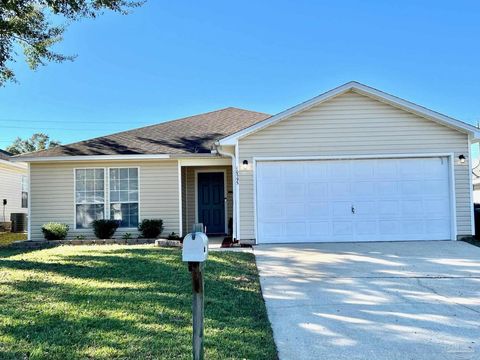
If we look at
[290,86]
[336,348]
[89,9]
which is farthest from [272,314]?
[290,86]

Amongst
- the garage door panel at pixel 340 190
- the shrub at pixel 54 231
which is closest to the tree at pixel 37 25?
the shrub at pixel 54 231

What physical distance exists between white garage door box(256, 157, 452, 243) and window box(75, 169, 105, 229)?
522 cm

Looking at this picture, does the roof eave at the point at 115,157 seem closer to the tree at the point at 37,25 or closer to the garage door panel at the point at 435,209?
the tree at the point at 37,25

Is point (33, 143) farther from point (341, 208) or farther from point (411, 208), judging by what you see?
point (411, 208)

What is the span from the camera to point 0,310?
4.63m

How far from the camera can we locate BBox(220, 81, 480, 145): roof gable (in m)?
10.2

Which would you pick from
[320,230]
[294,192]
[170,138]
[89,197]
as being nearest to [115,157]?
[89,197]

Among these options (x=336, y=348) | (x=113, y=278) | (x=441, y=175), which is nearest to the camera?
(x=336, y=348)

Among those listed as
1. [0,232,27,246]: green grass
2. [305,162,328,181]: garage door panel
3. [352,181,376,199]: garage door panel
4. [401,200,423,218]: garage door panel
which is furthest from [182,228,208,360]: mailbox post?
[0,232,27,246]: green grass

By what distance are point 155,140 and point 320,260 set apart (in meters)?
7.51

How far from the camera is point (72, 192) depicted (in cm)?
1230

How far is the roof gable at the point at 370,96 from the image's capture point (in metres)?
10.2

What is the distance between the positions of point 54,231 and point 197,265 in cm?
1025

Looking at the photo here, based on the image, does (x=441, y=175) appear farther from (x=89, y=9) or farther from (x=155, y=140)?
(x=89, y=9)
